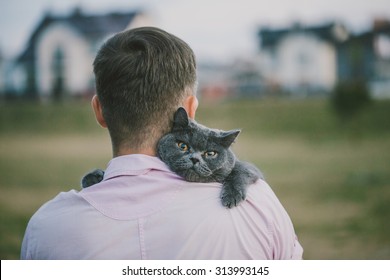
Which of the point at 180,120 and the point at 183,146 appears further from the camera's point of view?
the point at 183,146

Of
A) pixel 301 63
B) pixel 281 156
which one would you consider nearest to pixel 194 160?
pixel 301 63

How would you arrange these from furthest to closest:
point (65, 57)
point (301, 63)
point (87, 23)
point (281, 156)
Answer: point (281, 156)
point (301, 63)
point (65, 57)
point (87, 23)

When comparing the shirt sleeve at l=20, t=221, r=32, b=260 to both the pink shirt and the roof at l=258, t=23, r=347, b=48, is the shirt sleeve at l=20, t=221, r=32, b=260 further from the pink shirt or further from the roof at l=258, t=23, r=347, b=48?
the roof at l=258, t=23, r=347, b=48

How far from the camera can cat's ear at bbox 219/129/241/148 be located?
1.37 metres

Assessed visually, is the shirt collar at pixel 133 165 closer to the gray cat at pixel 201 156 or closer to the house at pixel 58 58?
the gray cat at pixel 201 156

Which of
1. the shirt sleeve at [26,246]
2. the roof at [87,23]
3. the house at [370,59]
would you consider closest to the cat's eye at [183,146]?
the shirt sleeve at [26,246]

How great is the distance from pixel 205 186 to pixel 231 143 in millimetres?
300

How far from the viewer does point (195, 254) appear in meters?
1.09

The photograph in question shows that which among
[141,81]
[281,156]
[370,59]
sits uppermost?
[370,59]

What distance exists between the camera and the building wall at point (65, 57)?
530 cm

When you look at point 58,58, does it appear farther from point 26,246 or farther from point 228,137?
point 26,246

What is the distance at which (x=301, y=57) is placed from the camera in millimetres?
5734

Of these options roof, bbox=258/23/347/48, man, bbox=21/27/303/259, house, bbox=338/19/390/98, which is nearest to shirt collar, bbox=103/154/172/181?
man, bbox=21/27/303/259

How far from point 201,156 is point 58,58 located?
14.5 feet
